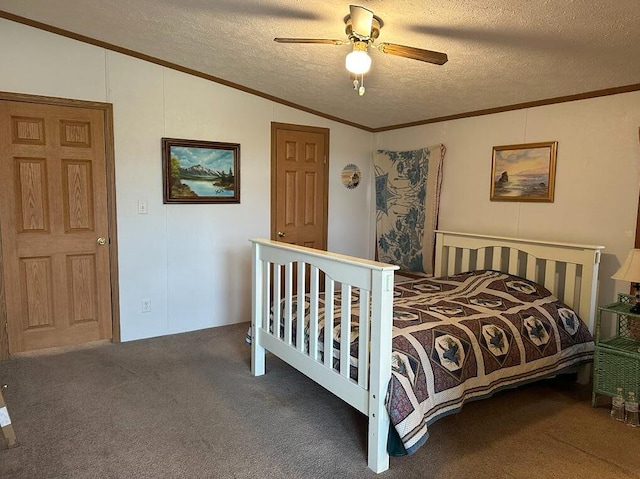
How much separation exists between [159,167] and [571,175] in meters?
3.27

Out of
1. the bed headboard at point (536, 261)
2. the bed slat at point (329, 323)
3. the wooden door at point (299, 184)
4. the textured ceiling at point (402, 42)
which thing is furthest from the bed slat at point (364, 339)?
the wooden door at point (299, 184)

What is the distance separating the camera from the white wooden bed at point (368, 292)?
2064mm

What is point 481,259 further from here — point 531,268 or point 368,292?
point 368,292

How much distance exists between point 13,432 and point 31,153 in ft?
6.78

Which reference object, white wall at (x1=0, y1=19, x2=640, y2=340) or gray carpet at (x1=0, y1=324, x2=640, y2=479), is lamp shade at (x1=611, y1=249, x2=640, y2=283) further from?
gray carpet at (x1=0, y1=324, x2=640, y2=479)

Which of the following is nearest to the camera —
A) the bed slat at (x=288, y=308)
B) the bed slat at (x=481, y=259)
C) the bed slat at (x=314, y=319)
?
the bed slat at (x=314, y=319)

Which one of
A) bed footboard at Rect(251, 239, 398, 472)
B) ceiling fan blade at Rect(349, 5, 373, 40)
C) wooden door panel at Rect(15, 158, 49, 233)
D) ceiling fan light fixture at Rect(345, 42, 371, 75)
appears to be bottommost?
bed footboard at Rect(251, 239, 398, 472)

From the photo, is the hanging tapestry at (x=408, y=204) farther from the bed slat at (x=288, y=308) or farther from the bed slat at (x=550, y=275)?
the bed slat at (x=288, y=308)

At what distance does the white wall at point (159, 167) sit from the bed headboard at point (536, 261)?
1.78 metres

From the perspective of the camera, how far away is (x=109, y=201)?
12.1ft

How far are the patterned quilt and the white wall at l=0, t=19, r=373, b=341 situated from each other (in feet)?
5.66

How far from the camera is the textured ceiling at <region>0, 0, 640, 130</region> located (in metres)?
2.30

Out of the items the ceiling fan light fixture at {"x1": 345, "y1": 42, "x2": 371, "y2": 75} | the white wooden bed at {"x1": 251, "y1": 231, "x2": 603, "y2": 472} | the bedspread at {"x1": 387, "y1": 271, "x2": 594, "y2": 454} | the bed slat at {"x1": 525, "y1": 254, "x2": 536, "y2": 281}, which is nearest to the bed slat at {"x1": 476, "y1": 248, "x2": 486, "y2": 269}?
the white wooden bed at {"x1": 251, "y1": 231, "x2": 603, "y2": 472}

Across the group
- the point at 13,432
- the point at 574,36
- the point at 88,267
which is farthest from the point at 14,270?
the point at 574,36
